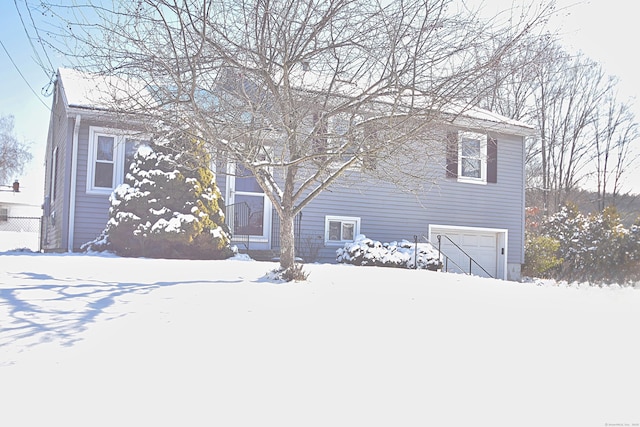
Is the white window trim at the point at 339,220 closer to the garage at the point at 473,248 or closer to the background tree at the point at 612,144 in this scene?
the garage at the point at 473,248

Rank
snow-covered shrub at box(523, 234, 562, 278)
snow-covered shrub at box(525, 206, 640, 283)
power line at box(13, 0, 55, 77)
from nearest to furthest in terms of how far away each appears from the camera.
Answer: power line at box(13, 0, 55, 77) < snow-covered shrub at box(523, 234, 562, 278) < snow-covered shrub at box(525, 206, 640, 283)

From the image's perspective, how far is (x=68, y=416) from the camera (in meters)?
2.43

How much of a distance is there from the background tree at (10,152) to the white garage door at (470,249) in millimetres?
30201

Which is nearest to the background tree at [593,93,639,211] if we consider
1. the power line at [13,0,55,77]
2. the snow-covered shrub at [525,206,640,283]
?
the snow-covered shrub at [525,206,640,283]

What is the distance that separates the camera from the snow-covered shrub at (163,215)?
876 centimetres

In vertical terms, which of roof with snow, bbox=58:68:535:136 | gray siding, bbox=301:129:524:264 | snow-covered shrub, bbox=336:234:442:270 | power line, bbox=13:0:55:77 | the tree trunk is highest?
power line, bbox=13:0:55:77

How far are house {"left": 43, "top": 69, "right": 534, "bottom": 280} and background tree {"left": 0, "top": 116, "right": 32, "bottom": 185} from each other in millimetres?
22661

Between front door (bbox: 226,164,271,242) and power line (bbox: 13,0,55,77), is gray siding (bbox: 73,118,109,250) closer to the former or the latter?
front door (bbox: 226,164,271,242)

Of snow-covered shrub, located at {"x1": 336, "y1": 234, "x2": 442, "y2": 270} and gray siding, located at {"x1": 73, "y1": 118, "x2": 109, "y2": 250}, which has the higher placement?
gray siding, located at {"x1": 73, "y1": 118, "x2": 109, "y2": 250}

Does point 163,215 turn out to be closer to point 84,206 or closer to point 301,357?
point 84,206

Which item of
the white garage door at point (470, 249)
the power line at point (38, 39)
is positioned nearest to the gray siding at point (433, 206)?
the white garage door at point (470, 249)

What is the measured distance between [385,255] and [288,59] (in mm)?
5939

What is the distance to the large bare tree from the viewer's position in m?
5.27

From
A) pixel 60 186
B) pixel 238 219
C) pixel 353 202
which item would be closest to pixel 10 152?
pixel 60 186
